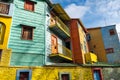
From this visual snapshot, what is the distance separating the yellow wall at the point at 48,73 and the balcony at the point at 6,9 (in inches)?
212

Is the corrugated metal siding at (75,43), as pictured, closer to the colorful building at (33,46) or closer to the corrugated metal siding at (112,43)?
the colorful building at (33,46)

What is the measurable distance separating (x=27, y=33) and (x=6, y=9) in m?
3.15

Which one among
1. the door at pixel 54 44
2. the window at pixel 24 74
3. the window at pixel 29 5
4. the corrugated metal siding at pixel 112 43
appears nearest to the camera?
the window at pixel 24 74

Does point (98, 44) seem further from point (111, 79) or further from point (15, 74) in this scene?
point (15, 74)

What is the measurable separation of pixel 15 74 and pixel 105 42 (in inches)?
800

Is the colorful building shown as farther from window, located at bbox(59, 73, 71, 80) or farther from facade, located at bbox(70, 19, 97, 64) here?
facade, located at bbox(70, 19, 97, 64)

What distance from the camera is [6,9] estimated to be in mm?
14703

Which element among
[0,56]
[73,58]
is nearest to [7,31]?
[0,56]

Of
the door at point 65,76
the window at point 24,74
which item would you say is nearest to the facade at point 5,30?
the window at point 24,74

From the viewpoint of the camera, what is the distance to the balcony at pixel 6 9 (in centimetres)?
1433

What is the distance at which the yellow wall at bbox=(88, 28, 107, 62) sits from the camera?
28297 mm

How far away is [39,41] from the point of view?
15.8 metres

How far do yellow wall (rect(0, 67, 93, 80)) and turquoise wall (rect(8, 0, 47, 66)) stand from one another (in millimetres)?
649

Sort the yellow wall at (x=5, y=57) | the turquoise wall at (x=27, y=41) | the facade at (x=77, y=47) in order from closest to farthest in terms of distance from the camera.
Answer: the yellow wall at (x=5, y=57) → the turquoise wall at (x=27, y=41) → the facade at (x=77, y=47)
